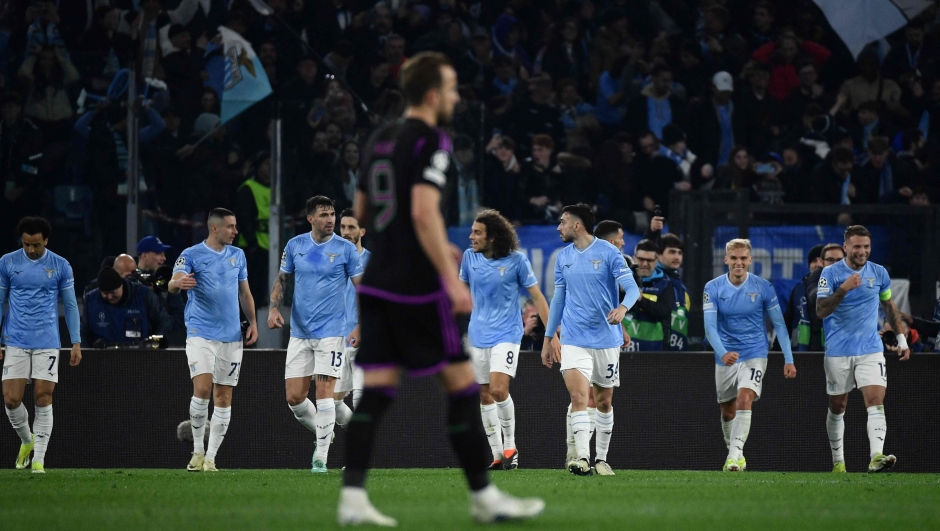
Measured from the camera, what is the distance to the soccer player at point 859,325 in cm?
1166

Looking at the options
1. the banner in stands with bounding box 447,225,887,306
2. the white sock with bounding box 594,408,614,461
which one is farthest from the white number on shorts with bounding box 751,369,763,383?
the white sock with bounding box 594,408,614,461

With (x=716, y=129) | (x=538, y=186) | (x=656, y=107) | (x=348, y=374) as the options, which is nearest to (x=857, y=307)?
(x=348, y=374)

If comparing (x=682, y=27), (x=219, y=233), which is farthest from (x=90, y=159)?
(x=682, y=27)

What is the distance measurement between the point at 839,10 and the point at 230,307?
1183 centimetres

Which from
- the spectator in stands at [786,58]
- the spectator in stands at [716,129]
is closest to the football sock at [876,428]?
the spectator in stands at [716,129]

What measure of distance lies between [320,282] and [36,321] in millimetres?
2822

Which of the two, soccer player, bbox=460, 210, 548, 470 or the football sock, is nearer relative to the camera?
soccer player, bbox=460, 210, 548, 470

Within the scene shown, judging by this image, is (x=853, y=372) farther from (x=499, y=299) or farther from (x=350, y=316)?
(x=350, y=316)

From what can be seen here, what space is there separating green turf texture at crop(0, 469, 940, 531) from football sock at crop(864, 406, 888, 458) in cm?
74

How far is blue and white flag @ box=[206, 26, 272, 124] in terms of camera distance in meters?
15.0

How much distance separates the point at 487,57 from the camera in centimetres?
1841

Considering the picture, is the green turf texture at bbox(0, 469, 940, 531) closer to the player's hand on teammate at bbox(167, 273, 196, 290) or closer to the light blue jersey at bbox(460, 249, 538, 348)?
the light blue jersey at bbox(460, 249, 538, 348)

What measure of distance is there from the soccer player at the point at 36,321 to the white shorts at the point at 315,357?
212cm

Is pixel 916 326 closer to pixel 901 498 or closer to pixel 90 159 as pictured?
pixel 901 498
